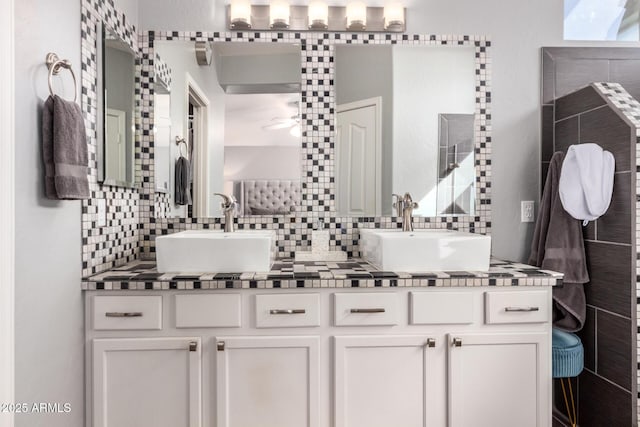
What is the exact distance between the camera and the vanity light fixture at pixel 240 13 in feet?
7.69

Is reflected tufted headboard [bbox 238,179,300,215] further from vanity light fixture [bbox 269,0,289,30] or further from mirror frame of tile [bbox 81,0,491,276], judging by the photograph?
vanity light fixture [bbox 269,0,289,30]

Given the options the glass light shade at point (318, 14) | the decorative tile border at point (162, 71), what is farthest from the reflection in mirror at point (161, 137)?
the glass light shade at point (318, 14)

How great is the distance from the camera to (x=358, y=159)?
2.39 metres

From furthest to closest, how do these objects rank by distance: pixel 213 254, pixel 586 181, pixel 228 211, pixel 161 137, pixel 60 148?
1. pixel 161 137
2. pixel 228 211
3. pixel 586 181
4. pixel 213 254
5. pixel 60 148

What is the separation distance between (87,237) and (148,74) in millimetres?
998

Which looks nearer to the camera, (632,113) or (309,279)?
(309,279)

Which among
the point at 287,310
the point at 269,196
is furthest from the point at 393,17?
the point at 287,310

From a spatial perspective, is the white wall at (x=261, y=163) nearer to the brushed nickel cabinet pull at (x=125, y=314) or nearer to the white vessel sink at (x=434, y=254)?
the white vessel sink at (x=434, y=254)

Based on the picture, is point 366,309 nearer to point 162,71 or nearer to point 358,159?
point 358,159

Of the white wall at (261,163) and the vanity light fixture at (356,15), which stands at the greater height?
the vanity light fixture at (356,15)

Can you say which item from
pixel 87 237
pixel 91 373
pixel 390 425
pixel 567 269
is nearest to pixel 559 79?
pixel 567 269

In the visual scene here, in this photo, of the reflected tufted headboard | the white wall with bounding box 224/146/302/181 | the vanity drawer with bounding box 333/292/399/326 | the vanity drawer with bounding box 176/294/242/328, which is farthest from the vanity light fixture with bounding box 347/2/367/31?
the vanity drawer with bounding box 176/294/242/328

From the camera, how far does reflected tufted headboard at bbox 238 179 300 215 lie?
7.74ft

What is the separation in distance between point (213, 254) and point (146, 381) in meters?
0.55
